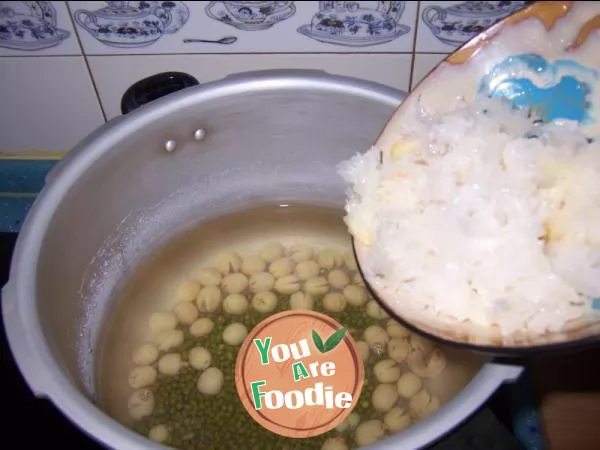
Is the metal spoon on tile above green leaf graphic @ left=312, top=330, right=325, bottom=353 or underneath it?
above

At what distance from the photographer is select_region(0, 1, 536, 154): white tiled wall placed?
2.26 feet

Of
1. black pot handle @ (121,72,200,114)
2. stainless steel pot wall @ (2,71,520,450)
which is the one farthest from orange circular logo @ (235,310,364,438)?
black pot handle @ (121,72,200,114)

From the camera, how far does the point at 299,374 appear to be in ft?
2.43

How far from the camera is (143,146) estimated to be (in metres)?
0.69

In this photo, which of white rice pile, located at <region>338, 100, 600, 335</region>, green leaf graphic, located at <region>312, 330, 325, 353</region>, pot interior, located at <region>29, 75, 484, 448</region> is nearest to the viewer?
white rice pile, located at <region>338, 100, 600, 335</region>

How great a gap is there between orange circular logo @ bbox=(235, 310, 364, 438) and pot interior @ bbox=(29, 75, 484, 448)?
3 cm

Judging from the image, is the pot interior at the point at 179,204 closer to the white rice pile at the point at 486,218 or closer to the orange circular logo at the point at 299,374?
the orange circular logo at the point at 299,374

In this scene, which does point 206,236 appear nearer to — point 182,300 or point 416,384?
point 182,300

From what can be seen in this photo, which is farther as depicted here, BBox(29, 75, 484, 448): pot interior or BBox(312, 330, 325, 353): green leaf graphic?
BBox(312, 330, 325, 353): green leaf graphic

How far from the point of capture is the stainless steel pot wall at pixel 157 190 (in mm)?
498

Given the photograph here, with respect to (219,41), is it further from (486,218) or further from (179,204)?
(486,218)

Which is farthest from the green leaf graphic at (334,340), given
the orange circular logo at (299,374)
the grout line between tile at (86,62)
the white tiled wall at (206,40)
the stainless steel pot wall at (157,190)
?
the grout line between tile at (86,62)

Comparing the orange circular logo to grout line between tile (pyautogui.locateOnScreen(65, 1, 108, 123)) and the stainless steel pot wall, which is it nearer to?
the stainless steel pot wall

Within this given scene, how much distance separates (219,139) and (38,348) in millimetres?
346
